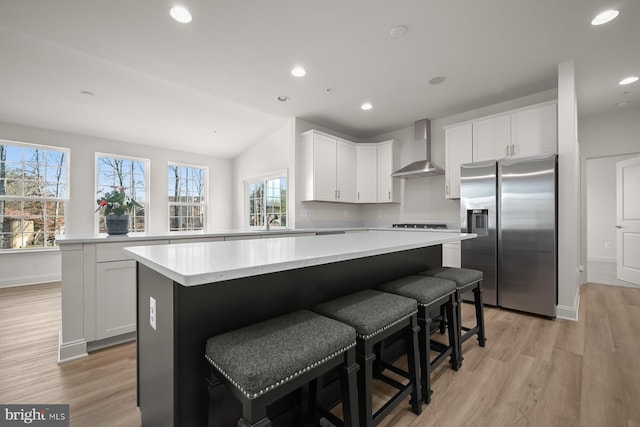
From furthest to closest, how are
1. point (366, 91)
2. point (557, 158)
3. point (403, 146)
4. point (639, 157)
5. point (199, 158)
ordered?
point (199, 158) → point (403, 146) → point (639, 157) → point (366, 91) → point (557, 158)

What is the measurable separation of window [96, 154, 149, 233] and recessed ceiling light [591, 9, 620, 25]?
635 cm

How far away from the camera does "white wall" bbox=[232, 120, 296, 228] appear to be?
14.7 ft

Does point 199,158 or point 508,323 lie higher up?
point 199,158

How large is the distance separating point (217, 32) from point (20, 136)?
166 inches

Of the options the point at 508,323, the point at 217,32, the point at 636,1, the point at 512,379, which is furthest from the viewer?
the point at 508,323

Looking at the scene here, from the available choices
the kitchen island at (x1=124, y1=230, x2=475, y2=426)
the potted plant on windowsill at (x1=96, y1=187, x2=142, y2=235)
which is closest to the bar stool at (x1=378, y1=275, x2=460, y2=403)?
the kitchen island at (x1=124, y1=230, x2=475, y2=426)

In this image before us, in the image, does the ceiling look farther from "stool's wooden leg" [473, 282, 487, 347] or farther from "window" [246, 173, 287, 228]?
"stool's wooden leg" [473, 282, 487, 347]

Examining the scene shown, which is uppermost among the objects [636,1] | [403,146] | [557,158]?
[636,1]

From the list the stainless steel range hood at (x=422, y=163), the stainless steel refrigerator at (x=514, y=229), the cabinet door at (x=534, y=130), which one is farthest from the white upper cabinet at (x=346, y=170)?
the cabinet door at (x=534, y=130)

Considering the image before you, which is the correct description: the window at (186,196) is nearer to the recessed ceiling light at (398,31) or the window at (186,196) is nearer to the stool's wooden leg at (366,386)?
the recessed ceiling light at (398,31)

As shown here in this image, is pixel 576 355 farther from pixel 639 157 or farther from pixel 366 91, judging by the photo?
pixel 639 157

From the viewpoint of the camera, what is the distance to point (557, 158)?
2.97 m

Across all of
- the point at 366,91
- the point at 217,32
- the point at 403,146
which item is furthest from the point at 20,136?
the point at 403,146

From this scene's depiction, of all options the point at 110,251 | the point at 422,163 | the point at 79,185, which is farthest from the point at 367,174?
the point at 79,185
